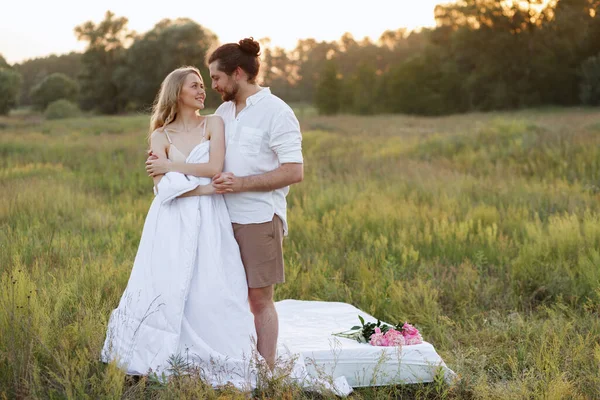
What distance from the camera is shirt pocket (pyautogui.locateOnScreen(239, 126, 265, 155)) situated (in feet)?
13.3

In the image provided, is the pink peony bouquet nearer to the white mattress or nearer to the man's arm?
the white mattress

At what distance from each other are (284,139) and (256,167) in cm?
26

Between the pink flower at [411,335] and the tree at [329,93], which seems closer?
the pink flower at [411,335]

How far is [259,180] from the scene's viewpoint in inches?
158

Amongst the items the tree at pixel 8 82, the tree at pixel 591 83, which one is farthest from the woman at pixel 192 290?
the tree at pixel 591 83

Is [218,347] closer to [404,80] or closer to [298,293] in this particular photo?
[298,293]

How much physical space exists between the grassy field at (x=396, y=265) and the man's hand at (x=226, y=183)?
1.14 m

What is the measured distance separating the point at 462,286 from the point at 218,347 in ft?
10.1

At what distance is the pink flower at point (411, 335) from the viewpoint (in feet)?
15.0

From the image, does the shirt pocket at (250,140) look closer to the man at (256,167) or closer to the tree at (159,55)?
the man at (256,167)

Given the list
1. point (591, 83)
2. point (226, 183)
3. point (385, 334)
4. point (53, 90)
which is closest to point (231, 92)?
point (226, 183)

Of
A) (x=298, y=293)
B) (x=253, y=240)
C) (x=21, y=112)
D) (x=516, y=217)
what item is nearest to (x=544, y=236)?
(x=516, y=217)

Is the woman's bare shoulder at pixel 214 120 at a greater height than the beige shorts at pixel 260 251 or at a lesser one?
greater

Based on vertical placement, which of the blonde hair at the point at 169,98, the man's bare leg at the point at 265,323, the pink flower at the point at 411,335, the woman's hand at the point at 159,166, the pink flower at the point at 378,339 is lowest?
the pink flower at the point at 378,339
